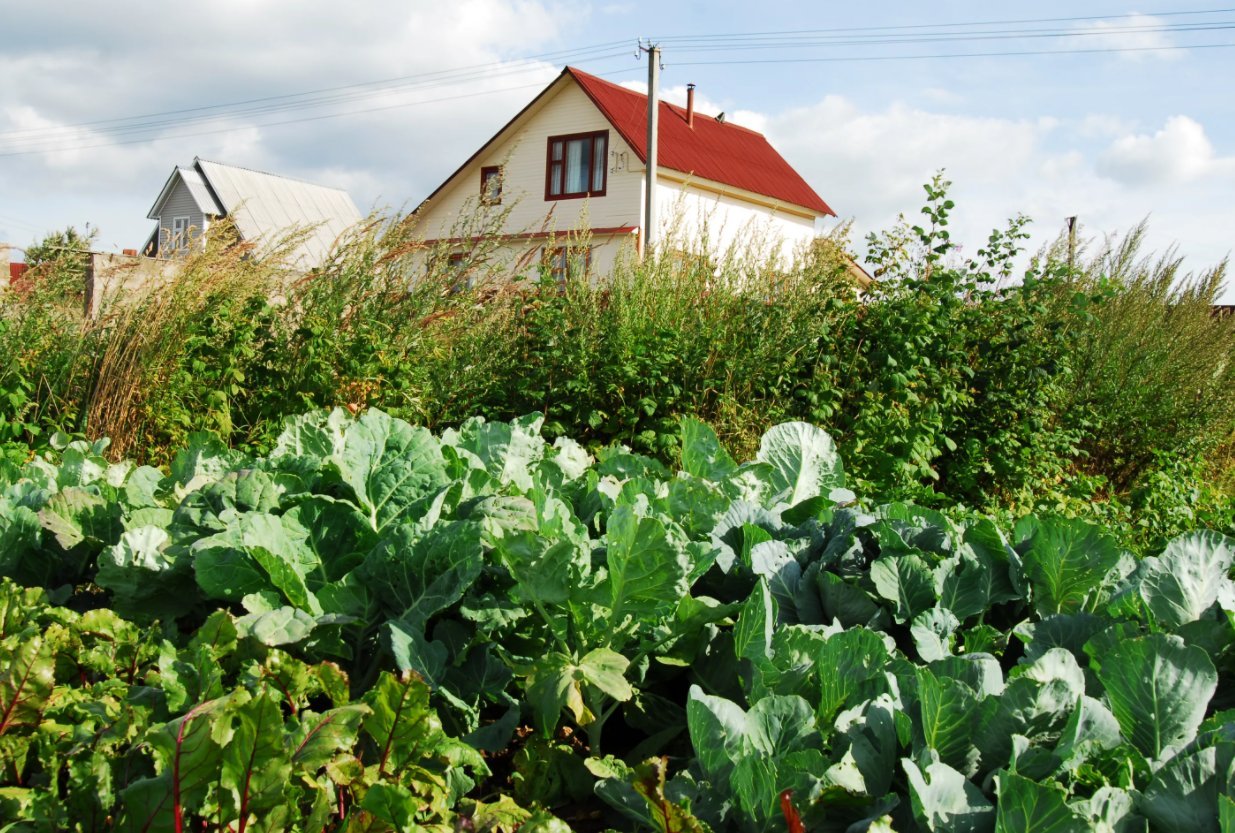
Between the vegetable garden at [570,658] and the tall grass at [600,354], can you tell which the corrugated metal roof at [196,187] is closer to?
the tall grass at [600,354]

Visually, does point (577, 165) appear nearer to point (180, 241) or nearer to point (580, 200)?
point (580, 200)

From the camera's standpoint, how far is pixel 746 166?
1136 inches

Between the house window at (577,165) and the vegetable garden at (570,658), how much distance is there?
24883 millimetres

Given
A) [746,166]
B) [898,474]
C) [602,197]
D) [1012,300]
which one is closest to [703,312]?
[898,474]

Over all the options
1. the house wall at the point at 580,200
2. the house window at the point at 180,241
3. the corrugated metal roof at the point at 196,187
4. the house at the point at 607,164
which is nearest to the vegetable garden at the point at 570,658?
the house window at the point at 180,241

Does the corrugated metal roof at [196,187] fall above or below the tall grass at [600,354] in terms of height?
above

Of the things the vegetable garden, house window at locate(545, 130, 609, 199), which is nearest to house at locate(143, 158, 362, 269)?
house window at locate(545, 130, 609, 199)

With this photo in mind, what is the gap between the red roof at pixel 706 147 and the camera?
84.7 feet

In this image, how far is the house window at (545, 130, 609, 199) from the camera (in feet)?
87.3

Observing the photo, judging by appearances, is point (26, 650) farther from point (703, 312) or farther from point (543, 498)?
point (703, 312)

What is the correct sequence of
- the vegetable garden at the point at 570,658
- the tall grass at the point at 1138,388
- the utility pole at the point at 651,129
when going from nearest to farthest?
1. the vegetable garden at the point at 570,658
2. the tall grass at the point at 1138,388
3. the utility pole at the point at 651,129

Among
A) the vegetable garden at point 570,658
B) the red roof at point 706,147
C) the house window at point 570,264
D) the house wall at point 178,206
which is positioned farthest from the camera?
the house wall at point 178,206

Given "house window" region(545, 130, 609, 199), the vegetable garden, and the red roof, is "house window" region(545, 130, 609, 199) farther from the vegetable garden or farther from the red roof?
the vegetable garden

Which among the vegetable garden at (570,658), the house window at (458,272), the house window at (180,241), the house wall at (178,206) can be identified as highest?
the house wall at (178,206)
